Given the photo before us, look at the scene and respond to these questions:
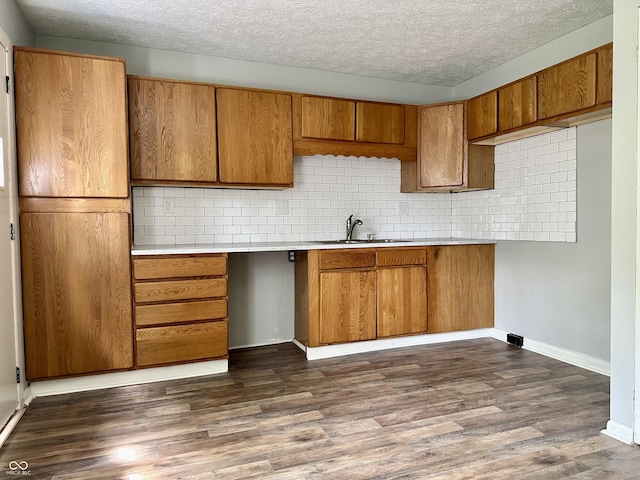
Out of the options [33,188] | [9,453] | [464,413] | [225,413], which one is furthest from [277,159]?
[9,453]

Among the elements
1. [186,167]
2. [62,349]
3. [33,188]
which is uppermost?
[186,167]

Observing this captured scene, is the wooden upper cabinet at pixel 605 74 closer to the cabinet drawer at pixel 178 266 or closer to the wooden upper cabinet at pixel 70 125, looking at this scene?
the cabinet drawer at pixel 178 266

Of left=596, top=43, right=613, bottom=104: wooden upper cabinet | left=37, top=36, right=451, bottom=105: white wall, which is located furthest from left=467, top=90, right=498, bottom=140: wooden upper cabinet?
left=596, top=43, right=613, bottom=104: wooden upper cabinet

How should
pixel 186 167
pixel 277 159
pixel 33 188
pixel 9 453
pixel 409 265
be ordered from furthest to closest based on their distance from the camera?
pixel 409 265 → pixel 277 159 → pixel 186 167 → pixel 33 188 → pixel 9 453

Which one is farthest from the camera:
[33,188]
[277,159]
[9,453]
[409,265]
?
[409,265]

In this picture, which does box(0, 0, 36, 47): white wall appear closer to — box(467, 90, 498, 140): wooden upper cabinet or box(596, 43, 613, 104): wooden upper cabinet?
box(467, 90, 498, 140): wooden upper cabinet

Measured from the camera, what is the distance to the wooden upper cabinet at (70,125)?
2.77 meters

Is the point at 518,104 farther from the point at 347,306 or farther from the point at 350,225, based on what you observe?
the point at 347,306

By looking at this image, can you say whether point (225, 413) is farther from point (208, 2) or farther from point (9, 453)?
point (208, 2)

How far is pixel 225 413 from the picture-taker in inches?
103

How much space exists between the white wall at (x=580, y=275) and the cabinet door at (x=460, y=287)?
262 mm

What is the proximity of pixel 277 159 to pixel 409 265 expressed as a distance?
58.7 inches

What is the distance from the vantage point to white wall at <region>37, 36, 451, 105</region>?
360cm

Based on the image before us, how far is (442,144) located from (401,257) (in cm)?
117
